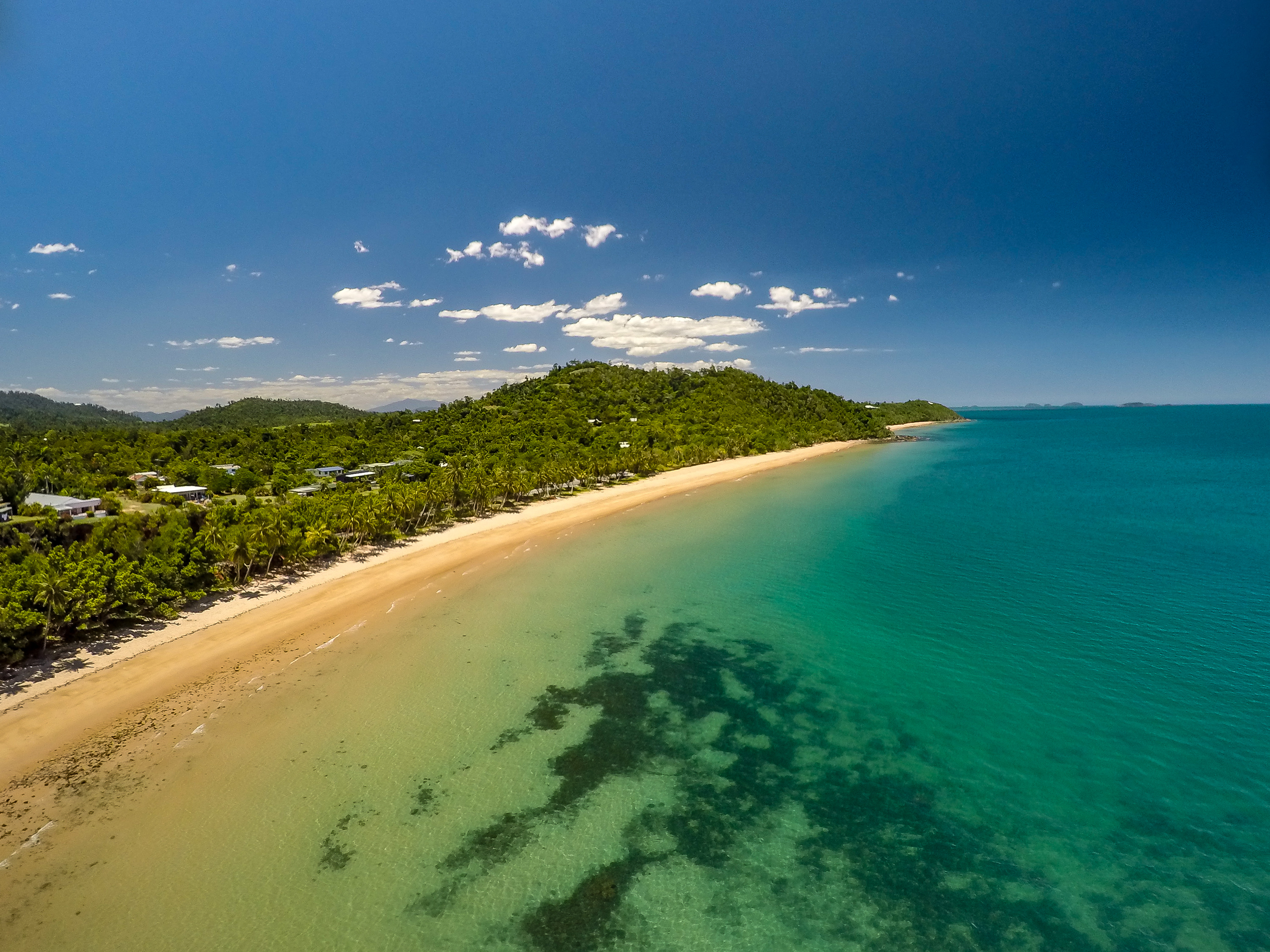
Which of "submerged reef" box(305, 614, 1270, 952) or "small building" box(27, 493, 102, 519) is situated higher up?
"small building" box(27, 493, 102, 519)

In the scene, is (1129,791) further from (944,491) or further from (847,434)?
(847,434)

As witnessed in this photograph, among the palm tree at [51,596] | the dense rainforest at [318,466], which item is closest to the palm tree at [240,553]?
the dense rainforest at [318,466]

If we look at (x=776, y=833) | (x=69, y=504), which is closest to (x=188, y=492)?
(x=69, y=504)

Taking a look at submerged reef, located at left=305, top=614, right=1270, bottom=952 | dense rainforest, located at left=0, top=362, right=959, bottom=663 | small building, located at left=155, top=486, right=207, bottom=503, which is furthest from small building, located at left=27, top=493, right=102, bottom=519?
submerged reef, located at left=305, top=614, right=1270, bottom=952

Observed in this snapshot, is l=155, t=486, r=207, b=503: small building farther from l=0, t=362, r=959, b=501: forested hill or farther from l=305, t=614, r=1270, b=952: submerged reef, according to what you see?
l=305, t=614, r=1270, b=952: submerged reef

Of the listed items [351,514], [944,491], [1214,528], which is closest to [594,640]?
[351,514]

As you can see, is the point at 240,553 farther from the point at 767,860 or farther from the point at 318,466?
the point at 318,466
